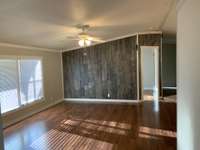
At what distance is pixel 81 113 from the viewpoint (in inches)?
235

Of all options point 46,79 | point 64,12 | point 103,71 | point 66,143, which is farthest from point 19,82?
point 103,71

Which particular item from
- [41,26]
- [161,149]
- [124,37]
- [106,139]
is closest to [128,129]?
[106,139]

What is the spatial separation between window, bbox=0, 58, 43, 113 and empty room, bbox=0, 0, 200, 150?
27 mm

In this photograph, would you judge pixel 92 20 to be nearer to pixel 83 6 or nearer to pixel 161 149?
pixel 83 6

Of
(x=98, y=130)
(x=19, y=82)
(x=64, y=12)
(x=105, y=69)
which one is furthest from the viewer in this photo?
(x=105, y=69)

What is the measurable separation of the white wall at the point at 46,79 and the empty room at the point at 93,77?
3cm

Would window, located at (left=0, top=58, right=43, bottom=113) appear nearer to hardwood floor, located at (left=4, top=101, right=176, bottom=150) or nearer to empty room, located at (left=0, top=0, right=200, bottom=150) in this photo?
empty room, located at (left=0, top=0, right=200, bottom=150)

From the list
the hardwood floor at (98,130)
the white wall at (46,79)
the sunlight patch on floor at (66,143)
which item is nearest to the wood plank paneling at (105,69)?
the white wall at (46,79)

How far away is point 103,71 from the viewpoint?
7594 mm

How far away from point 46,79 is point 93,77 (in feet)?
6.22

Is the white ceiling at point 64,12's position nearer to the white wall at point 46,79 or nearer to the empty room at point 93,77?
the empty room at point 93,77

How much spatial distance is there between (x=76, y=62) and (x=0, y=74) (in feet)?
11.9

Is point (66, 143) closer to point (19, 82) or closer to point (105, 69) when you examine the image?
point (19, 82)

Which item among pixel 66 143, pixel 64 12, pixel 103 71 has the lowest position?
pixel 66 143
